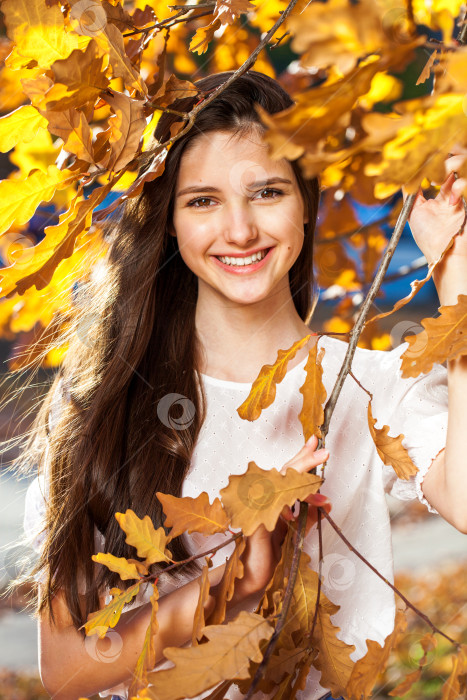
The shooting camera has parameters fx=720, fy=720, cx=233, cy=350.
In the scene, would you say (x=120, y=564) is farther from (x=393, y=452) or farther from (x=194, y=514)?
(x=393, y=452)

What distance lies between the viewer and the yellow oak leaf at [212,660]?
16.0 inches

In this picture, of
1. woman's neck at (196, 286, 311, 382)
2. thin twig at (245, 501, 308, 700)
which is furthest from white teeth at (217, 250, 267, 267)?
thin twig at (245, 501, 308, 700)

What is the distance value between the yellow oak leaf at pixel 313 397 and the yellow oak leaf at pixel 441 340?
87 mm

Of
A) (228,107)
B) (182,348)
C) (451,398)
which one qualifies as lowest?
(182,348)

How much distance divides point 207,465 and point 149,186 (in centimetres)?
40

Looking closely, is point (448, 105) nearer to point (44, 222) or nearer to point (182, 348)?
point (182, 348)

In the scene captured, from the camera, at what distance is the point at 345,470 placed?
1.00m

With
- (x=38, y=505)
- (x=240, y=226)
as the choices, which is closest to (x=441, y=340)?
(x=240, y=226)

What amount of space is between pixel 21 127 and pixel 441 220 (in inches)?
14.7

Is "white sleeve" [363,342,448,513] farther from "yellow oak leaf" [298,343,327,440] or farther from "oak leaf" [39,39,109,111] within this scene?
"oak leaf" [39,39,109,111]

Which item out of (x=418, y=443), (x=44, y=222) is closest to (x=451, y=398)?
(x=418, y=443)

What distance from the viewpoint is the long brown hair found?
3.15 feet

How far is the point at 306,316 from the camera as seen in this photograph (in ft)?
3.90

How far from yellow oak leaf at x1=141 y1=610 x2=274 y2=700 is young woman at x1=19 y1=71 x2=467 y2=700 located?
0.42 meters
